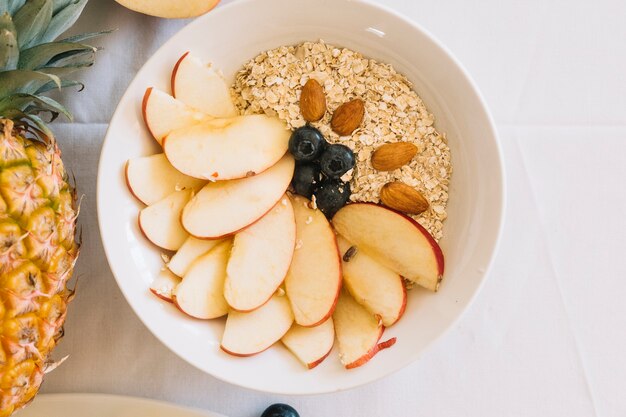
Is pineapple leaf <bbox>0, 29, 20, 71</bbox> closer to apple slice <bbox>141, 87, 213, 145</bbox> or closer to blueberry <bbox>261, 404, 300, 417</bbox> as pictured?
apple slice <bbox>141, 87, 213, 145</bbox>

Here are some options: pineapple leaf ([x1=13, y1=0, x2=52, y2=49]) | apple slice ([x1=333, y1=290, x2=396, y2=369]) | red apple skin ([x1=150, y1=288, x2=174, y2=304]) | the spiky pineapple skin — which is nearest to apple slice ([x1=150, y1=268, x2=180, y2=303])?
red apple skin ([x1=150, y1=288, x2=174, y2=304])

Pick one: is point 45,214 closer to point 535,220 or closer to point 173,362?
point 173,362

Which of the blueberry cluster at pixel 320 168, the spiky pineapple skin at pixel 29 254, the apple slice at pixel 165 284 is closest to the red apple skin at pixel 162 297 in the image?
the apple slice at pixel 165 284

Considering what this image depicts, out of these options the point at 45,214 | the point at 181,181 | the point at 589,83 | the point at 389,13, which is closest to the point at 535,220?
the point at 589,83

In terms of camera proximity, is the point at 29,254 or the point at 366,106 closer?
the point at 29,254

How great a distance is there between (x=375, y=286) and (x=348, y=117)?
21 cm

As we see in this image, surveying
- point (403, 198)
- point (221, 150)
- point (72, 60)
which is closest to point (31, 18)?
point (72, 60)

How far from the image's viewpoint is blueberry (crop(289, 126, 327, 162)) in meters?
0.78

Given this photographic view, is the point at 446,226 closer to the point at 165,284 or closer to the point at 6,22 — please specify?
the point at 165,284

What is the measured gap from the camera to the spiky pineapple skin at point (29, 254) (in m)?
0.66

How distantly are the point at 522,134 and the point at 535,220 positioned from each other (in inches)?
5.0

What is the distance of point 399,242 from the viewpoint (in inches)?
31.5

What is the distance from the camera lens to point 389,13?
77 centimetres

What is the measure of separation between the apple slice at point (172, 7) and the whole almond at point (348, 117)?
0.71 ft
